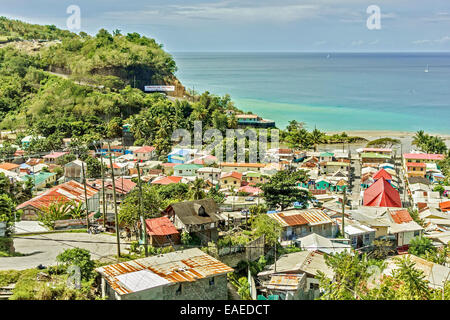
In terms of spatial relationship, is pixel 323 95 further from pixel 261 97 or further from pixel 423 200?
pixel 423 200

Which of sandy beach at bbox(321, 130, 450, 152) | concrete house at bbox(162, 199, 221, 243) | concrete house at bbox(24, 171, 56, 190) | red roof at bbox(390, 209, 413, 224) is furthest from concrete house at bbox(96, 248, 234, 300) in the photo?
sandy beach at bbox(321, 130, 450, 152)

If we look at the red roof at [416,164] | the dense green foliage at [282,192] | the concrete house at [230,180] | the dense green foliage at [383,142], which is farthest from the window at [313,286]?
the dense green foliage at [383,142]

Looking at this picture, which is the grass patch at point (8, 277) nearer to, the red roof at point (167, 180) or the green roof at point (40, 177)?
the red roof at point (167, 180)

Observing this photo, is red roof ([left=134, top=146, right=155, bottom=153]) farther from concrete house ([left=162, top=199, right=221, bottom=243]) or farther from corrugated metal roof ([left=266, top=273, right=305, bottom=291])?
corrugated metal roof ([left=266, top=273, right=305, bottom=291])

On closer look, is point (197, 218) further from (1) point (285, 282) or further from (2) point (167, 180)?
(2) point (167, 180)

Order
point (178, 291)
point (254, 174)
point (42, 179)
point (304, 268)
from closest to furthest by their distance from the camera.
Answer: point (178, 291), point (304, 268), point (42, 179), point (254, 174)

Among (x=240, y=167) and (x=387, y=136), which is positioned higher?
(x=387, y=136)

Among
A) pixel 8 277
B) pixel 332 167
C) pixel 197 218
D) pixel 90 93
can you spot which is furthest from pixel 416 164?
pixel 90 93
